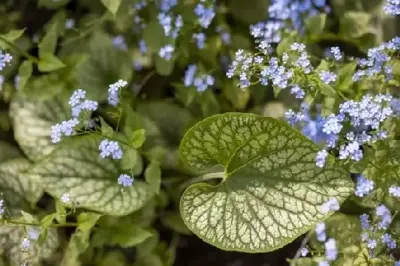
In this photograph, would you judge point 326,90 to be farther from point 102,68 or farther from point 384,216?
point 102,68

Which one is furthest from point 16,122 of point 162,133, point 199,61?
point 199,61

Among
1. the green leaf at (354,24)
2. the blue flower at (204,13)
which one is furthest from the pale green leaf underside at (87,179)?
the green leaf at (354,24)

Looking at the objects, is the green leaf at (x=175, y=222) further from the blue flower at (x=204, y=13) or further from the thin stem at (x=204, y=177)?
the blue flower at (x=204, y=13)

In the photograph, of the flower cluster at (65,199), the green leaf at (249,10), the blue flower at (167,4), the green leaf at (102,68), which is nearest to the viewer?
the flower cluster at (65,199)

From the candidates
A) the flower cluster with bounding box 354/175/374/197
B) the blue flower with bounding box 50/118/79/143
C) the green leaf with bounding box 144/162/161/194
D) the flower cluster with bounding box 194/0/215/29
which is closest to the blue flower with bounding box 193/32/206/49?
the flower cluster with bounding box 194/0/215/29

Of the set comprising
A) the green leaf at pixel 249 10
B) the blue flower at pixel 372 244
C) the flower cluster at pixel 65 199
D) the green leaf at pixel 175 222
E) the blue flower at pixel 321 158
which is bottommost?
the green leaf at pixel 175 222

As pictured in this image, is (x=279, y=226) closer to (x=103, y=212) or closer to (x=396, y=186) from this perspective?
(x=396, y=186)

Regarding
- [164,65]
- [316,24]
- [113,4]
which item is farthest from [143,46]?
[316,24]
